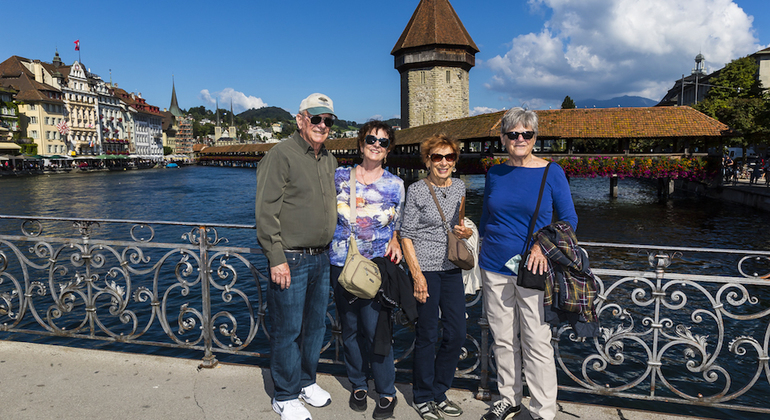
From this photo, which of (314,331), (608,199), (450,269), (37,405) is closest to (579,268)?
(450,269)

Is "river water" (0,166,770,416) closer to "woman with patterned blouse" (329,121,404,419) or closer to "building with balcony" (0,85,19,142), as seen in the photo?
"woman with patterned blouse" (329,121,404,419)

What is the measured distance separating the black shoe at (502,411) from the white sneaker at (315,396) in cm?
95

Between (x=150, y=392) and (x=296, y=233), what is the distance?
1464 mm

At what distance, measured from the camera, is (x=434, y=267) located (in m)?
2.54

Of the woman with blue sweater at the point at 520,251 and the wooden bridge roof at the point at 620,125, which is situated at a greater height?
the wooden bridge roof at the point at 620,125

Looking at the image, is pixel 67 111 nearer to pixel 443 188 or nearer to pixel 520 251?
pixel 443 188

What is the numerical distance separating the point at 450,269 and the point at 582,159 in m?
22.4

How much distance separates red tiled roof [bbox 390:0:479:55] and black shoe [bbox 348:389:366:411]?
4000cm

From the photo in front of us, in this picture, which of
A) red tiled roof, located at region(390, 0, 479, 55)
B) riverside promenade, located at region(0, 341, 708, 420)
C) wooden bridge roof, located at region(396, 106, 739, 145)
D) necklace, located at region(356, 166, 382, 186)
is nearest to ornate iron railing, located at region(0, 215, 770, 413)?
riverside promenade, located at region(0, 341, 708, 420)

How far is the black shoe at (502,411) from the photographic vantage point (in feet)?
8.52

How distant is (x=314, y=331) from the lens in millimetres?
2783

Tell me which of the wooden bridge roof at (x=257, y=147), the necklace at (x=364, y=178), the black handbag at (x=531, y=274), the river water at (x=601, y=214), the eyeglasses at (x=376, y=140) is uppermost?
the wooden bridge roof at (x=257, y=147)

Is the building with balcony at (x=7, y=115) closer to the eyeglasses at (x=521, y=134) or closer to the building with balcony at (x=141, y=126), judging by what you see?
the building with balcony at (x=141, y=126)

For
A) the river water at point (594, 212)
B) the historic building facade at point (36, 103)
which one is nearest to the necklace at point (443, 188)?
the river water at point (594, 212)
